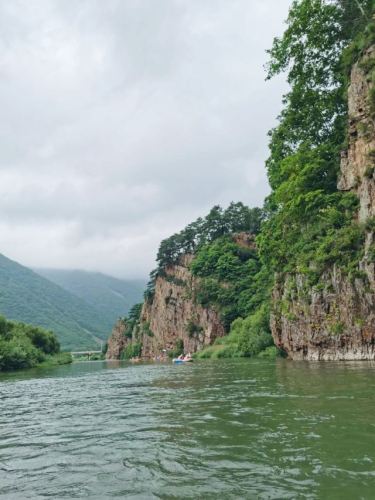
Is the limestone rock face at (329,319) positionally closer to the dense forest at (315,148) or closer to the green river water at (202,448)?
the dense forest at (315,148)

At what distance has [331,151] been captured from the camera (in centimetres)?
3994

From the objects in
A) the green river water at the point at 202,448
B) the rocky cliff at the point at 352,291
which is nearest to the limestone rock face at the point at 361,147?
the rocky cliff at the point at 352,291

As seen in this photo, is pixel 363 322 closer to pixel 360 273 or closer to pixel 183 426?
pixel 360 273

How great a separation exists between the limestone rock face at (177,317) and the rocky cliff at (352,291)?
5736 centimetres

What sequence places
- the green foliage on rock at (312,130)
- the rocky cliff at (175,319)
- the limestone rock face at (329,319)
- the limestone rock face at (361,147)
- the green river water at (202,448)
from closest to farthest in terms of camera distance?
the green river water at (202,448) → the limestone rock face at (329,319) → the limestone rock face at (361,147) → the green foliage on rock at (312,130) → the rocky cliff at (175,319)

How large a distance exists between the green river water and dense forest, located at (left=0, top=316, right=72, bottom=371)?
172ft

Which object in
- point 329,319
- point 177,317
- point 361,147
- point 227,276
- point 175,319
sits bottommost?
point 329,319

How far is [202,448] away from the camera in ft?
28.2

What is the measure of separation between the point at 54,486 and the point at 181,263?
11054 centimetres

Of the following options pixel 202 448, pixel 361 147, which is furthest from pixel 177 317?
pixel 202 448

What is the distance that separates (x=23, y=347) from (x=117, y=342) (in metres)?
93.5

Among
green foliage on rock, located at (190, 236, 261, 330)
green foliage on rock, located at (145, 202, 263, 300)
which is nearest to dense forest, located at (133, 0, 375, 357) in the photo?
green foliage on rock, located at (190, 236, 261, 330)

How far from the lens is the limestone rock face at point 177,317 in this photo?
96.5 metres

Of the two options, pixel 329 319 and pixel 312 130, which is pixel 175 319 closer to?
pixel 312 130
